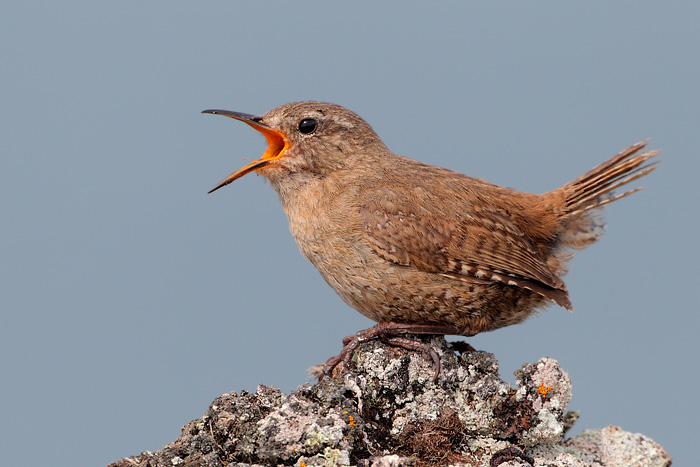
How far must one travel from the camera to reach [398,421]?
18.1 ft

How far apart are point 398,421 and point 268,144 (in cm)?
250

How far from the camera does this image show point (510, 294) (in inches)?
235

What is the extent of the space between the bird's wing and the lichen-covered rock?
25.1 inches

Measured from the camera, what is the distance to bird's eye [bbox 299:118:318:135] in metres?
6.10

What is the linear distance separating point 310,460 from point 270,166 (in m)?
2.40

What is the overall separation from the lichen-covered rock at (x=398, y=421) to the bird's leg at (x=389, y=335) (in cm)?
6

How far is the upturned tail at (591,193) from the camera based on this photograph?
6.42 metres

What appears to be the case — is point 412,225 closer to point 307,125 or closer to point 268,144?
point 307,125

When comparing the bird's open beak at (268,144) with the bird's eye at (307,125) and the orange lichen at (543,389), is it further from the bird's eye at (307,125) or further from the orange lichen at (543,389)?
the orange lichen at (543,389)

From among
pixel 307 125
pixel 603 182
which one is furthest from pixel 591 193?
pixel 307 125

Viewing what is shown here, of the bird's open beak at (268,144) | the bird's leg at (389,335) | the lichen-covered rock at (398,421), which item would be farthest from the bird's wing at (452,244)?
the bird's open beak at (268,144)

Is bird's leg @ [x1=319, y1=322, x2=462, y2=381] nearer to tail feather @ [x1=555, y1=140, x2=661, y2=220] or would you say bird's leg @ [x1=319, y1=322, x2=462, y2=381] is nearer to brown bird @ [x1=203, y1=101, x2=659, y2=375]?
brown bird @ [x1=203, y1=101, x2=659, y2=375]

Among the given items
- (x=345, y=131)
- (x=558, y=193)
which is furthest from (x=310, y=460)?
(x=558, y=193)

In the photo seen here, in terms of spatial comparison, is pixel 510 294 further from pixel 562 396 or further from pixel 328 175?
pixel 328 175
